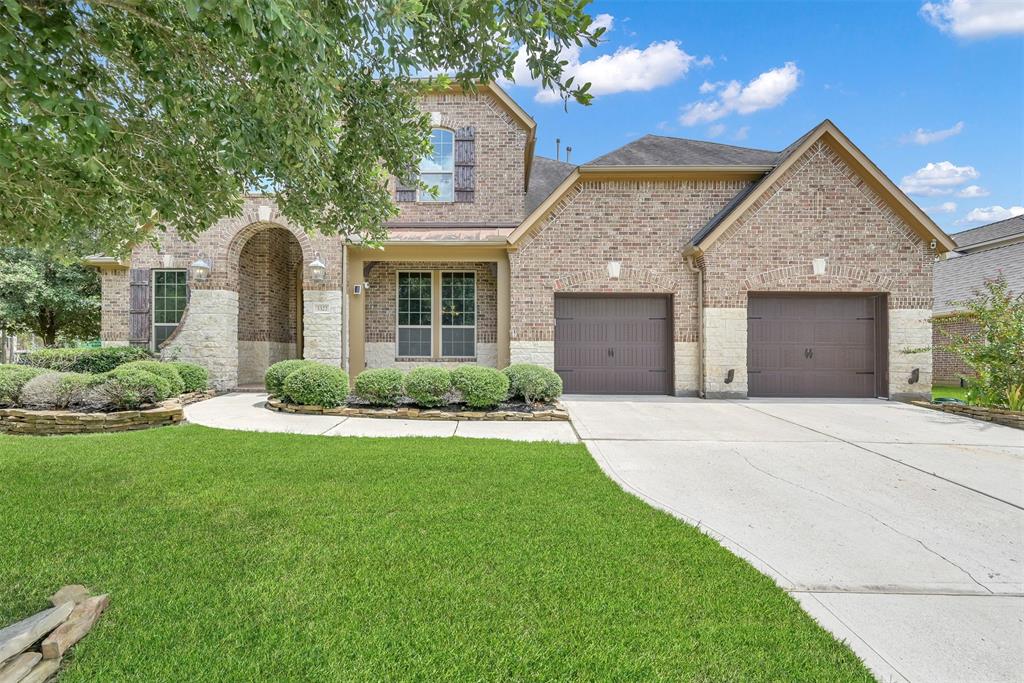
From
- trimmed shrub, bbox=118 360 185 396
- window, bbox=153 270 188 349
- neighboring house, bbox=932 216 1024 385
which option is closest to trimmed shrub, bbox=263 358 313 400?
A: trimmed shrub, bbox=118 360 185 396

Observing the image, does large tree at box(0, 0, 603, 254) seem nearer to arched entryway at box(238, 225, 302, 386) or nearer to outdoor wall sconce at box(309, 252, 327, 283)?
outdoor wall sconce at box(309, 252, 327, 283)

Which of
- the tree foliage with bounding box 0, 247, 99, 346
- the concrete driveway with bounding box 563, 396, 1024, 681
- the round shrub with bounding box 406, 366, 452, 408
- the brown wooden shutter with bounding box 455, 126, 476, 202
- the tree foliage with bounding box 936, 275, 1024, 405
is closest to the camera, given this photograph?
the concrete driveway with bounding box 563, 396, 1024, 681

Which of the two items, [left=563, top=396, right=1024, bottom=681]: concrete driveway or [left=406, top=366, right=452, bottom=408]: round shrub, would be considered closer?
[left=563, top=396, right=1024, bottom=681]: concrete driveway

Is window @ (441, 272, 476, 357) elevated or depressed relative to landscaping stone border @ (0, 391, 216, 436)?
elevated

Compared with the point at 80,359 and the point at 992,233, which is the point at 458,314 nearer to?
the point at 80,359

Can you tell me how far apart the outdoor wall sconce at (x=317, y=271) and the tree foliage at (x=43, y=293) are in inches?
389

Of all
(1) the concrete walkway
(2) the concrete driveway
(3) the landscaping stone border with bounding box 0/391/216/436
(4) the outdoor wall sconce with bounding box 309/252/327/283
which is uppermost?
(4) the outdoor wall sconce with bounding box 309/252/327/283

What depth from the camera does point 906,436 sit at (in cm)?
646

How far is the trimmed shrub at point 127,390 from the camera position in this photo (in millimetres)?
6820

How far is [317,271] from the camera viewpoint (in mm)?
10609

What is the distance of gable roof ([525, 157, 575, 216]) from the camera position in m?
14.3

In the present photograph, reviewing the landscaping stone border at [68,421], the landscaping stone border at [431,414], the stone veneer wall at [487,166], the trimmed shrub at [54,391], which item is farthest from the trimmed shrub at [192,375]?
the stone veneer wall at [487,166]

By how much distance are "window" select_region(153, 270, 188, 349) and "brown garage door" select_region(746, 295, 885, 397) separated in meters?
14.0

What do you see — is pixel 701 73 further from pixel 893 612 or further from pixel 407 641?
pixel 407 641
